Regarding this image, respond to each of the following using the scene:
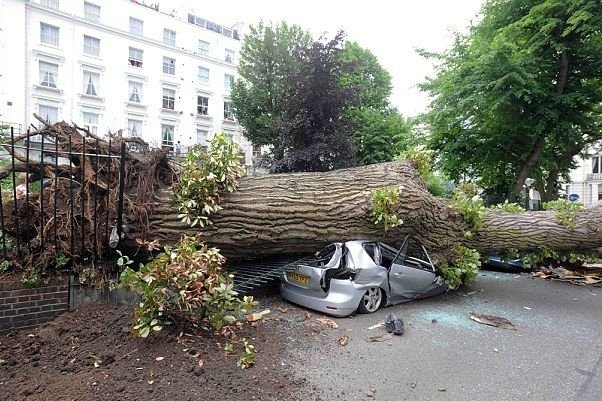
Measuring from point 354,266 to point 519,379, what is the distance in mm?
2223

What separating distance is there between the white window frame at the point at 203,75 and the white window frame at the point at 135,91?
522 cm

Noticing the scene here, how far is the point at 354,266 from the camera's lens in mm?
4941

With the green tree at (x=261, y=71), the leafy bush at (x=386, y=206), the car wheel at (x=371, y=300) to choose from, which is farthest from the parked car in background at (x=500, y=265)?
the green tree at (x=261, y=71)

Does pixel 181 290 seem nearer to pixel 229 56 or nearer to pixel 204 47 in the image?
pixel 204 47

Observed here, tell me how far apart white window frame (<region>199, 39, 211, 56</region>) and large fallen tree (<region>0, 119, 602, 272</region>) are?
30.3 m

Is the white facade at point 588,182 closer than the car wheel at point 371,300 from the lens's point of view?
No

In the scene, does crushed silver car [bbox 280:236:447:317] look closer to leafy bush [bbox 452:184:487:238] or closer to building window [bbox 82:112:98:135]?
leafy bush [bbox 452:184:487:238]

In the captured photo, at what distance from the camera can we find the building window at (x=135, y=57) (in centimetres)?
2844

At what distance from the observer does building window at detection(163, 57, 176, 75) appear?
30.0m

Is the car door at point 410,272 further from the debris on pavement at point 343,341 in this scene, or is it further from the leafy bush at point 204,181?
the leafy bush at point 204,181

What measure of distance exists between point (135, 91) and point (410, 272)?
29.1 meters

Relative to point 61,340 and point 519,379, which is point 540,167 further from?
point 61,340

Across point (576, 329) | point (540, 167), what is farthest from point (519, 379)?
point (540, 167)

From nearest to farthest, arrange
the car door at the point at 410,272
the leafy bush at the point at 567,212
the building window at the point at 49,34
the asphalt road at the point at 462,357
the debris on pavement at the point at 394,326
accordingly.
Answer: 1. the asphalt road at the point at 462,357
2. the debris on pavement at the point at 394,326
3. the car door at the point at 410,272
4. the leafy bush at the point at 567,212
5. the building window at the point at 49,34
